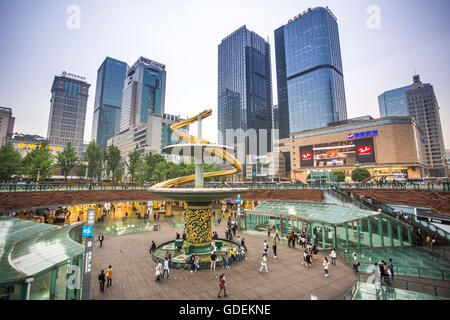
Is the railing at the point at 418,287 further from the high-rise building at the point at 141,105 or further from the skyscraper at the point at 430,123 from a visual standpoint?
the skyscraper at the point at 430,123

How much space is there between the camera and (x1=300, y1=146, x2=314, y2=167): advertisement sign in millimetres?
93562

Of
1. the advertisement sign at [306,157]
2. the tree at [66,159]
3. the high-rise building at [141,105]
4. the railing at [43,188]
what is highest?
the high-rise building at [141,105]

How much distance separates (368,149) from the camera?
7975 centimetres

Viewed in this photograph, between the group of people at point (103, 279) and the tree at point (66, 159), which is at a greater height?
the tree at point (66, 159)

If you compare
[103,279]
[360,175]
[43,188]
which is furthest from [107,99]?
[103,279]

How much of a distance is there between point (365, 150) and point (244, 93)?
8722 centimetres

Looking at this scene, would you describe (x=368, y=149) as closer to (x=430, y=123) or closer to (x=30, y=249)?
(x=430, y=123)

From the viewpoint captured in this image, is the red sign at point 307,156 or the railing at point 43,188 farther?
the red sign at point 307,156

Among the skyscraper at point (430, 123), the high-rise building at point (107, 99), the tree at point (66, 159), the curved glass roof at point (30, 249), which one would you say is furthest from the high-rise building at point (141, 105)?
the skyscraper at point (430, 123)

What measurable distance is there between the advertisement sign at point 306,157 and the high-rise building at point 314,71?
2408 cm

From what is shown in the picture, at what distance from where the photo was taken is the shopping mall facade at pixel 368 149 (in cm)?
7419

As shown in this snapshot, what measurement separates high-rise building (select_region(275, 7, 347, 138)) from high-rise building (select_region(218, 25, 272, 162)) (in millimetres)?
27576

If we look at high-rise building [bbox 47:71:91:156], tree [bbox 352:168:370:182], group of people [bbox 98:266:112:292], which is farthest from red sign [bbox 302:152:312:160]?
high-rise building [bbox 47:71:91:156]

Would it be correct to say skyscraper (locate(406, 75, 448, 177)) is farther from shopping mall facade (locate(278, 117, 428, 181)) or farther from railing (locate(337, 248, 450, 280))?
railing (locate(337, 248, 450, 280))
